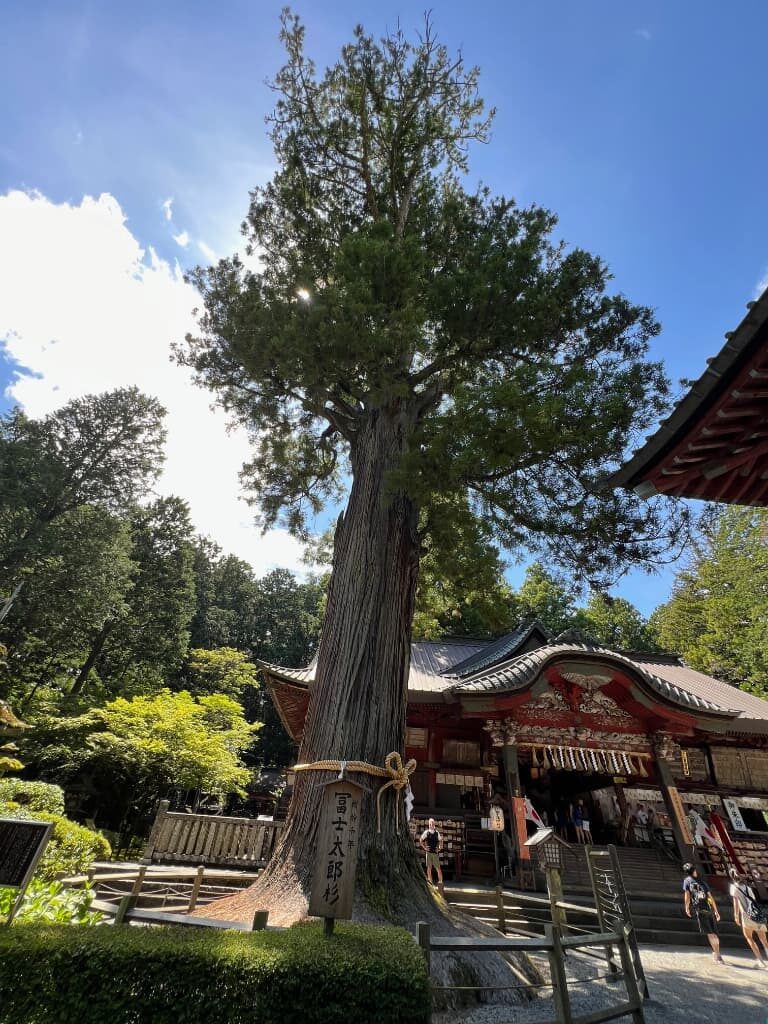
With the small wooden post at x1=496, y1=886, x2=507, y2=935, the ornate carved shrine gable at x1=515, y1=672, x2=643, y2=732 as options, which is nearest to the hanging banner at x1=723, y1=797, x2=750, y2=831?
the ornate carved shrine gable at x1=515, y1=672, x2=643, y2=732

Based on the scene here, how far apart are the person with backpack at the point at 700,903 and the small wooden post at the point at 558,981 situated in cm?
545

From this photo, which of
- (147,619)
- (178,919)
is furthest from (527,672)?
(147,619)

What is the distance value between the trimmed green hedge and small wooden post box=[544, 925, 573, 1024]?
1221 mm

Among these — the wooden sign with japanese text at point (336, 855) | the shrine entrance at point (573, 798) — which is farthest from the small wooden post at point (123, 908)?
the shrine entrance at point (573, 798)

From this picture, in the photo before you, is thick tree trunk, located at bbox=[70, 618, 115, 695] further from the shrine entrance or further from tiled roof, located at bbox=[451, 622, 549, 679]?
the shrine entrance

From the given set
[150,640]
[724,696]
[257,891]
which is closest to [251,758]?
[150,640]

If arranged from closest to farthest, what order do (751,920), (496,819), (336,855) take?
(336,855) → (751,920) → (496,819)

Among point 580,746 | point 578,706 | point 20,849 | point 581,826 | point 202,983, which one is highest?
point 578,706

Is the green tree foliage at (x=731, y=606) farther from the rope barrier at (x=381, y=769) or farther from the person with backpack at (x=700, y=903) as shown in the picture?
the rope barrier at (x=381, y=769)

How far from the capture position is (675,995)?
437 centimetres

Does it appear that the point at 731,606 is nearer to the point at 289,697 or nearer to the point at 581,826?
the point at 581,826

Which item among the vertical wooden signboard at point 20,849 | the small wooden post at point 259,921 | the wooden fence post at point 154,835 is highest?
the wooden fence post at point 154,835

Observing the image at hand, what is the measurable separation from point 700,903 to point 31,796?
10.5 metres

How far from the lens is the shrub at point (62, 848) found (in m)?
6.15
